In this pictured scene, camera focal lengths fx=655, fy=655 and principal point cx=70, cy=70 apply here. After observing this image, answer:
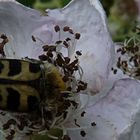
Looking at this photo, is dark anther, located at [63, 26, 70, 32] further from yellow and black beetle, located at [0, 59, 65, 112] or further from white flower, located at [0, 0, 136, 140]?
yellow and black beetle, located at [0, 59, 65, 112]

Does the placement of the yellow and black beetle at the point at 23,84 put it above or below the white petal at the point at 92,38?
below

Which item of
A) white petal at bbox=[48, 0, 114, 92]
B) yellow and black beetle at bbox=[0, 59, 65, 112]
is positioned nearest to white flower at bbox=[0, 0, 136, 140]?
white petal at bbox=[48, 0, 114, 92]

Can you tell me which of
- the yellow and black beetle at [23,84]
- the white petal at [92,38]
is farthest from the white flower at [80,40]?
the yellow and black beetle at [23,84]

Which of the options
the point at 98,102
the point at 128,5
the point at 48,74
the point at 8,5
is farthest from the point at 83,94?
the point at 128,5

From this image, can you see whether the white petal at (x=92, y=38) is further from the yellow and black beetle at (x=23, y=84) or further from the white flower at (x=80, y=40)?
the yellow and black beetle at (x=23, y=84)

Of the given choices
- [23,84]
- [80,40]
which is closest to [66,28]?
[80,40]

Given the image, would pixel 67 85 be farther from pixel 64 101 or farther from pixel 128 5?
pixel 128 5
